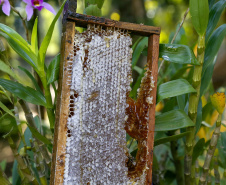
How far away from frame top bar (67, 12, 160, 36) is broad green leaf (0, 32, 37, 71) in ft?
0.31

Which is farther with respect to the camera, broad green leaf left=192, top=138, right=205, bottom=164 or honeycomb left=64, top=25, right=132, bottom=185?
broad green leaf left=192, top=138, right=205, bottom=164

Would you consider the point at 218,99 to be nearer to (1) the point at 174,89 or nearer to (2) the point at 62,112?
(1) the point at 174,89

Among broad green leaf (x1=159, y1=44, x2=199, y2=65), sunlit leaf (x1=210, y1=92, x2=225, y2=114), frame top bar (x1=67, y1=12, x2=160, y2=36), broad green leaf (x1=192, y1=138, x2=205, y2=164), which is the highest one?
frame top bar (x1=67, y1=12, x2=160, y2=36)

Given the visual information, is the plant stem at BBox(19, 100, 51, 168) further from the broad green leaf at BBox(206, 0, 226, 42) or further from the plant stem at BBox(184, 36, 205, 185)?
the broad green leaf at BBox(206, 0, 226, 42)

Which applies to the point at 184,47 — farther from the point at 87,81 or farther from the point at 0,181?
the point at 0,181

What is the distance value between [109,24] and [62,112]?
18cm

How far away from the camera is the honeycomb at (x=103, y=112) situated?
426 mm

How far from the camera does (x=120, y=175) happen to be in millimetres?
458

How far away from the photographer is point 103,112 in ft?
1.47

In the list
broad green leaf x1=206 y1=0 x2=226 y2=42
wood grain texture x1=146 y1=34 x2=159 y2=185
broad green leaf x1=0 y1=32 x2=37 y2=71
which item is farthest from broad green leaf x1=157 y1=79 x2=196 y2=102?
broad green leaf x1=0 y1=32 x2=37 y2=71

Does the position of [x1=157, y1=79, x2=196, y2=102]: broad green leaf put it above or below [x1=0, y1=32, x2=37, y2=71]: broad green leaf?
below

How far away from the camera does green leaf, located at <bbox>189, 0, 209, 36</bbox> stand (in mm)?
490

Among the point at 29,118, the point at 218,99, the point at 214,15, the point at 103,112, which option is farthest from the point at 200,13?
the point at 29,118

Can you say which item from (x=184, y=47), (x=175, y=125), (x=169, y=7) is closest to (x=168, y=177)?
(x=175, y=125)
